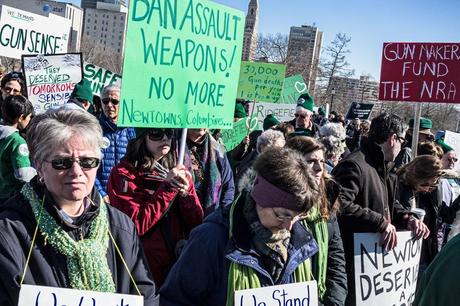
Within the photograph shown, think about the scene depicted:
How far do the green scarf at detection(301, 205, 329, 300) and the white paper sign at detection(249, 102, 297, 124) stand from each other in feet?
21.3

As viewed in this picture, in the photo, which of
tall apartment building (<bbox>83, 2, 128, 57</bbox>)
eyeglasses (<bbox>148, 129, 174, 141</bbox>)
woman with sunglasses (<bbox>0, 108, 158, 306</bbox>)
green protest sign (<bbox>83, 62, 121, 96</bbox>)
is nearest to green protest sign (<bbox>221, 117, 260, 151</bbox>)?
green protest sign (<bbox>83, 62, 121, 96</bbox>)

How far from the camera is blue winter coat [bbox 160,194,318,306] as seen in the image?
233 centimetres

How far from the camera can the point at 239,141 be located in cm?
729

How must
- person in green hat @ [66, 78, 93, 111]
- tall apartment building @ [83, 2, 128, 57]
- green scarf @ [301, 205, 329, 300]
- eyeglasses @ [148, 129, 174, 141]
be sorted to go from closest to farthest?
green scarf @ [301, 205, 329, 300] < eyeglasses @ [148, 129, 174, 141] < person in green hat @ [66, 78, 93, 111] < tall apartment building @ [83, 2, 128, 57]

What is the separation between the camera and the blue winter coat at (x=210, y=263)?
2.33m

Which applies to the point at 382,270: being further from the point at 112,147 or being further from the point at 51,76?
the point at 51,76

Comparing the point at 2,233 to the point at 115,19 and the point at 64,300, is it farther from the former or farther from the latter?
the point at 115,19

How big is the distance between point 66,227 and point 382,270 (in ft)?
8.04

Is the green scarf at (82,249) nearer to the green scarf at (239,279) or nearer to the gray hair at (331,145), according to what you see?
the green scarf at (239,279)

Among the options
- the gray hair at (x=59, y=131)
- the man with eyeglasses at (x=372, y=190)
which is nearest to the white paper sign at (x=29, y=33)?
the man with eyeglasses at (x=372, y=190)

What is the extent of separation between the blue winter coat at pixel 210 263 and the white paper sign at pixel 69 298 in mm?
202

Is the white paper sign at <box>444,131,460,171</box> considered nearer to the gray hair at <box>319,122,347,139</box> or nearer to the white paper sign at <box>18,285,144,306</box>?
the gray hair at <box>319,122,347,139</box>

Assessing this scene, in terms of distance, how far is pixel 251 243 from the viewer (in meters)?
2.39

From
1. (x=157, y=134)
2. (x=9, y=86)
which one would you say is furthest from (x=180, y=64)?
(x=9, y=86)
